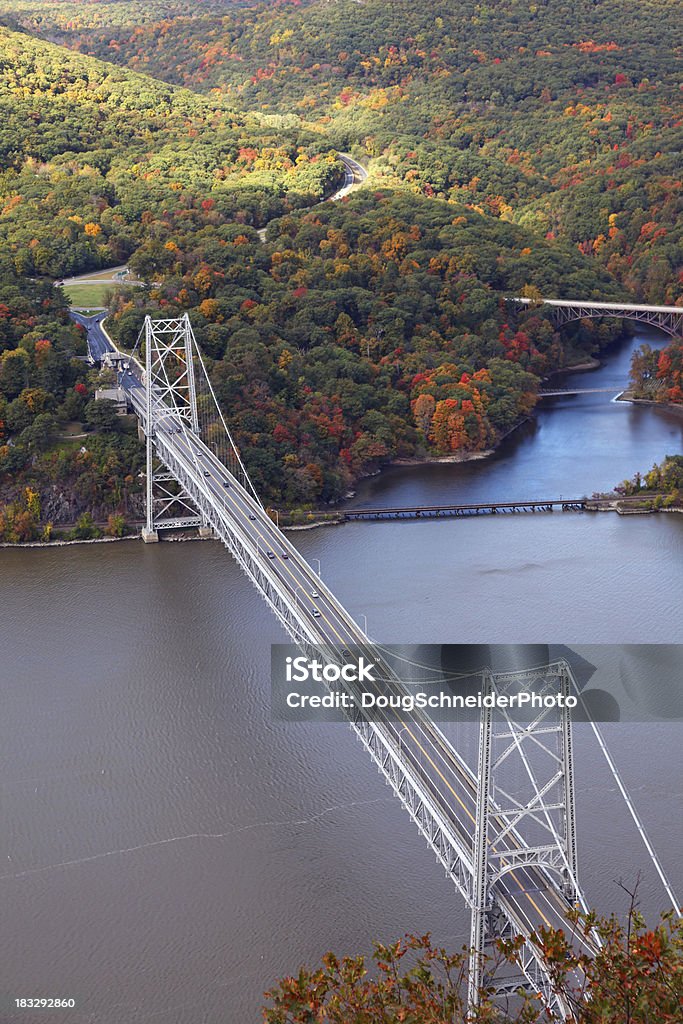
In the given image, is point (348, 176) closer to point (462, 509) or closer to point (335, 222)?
point (335, 222)

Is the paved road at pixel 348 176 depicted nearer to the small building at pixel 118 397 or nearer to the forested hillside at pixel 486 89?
the forested hillside at pixel 486 89

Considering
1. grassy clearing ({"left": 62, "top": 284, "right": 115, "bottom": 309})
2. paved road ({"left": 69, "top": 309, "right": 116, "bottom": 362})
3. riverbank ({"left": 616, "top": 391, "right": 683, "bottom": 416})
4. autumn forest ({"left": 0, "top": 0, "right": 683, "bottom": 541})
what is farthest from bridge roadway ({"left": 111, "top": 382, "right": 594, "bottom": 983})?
riverbank ({"left": 616, "top": 391, "right": 683, "bottom": 416})

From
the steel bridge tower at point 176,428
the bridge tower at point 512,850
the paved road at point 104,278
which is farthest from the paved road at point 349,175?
the bridge tower at point 512,850

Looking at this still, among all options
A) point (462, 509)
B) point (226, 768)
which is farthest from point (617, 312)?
point (226, 768)

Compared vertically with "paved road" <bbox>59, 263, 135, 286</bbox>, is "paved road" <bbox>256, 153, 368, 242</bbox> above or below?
above

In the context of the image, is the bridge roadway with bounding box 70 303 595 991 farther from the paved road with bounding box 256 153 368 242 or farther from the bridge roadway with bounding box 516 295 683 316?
the paved road with bounding box 256 153 368 242

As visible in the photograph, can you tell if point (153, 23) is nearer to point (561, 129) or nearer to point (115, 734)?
point (561, 129)
